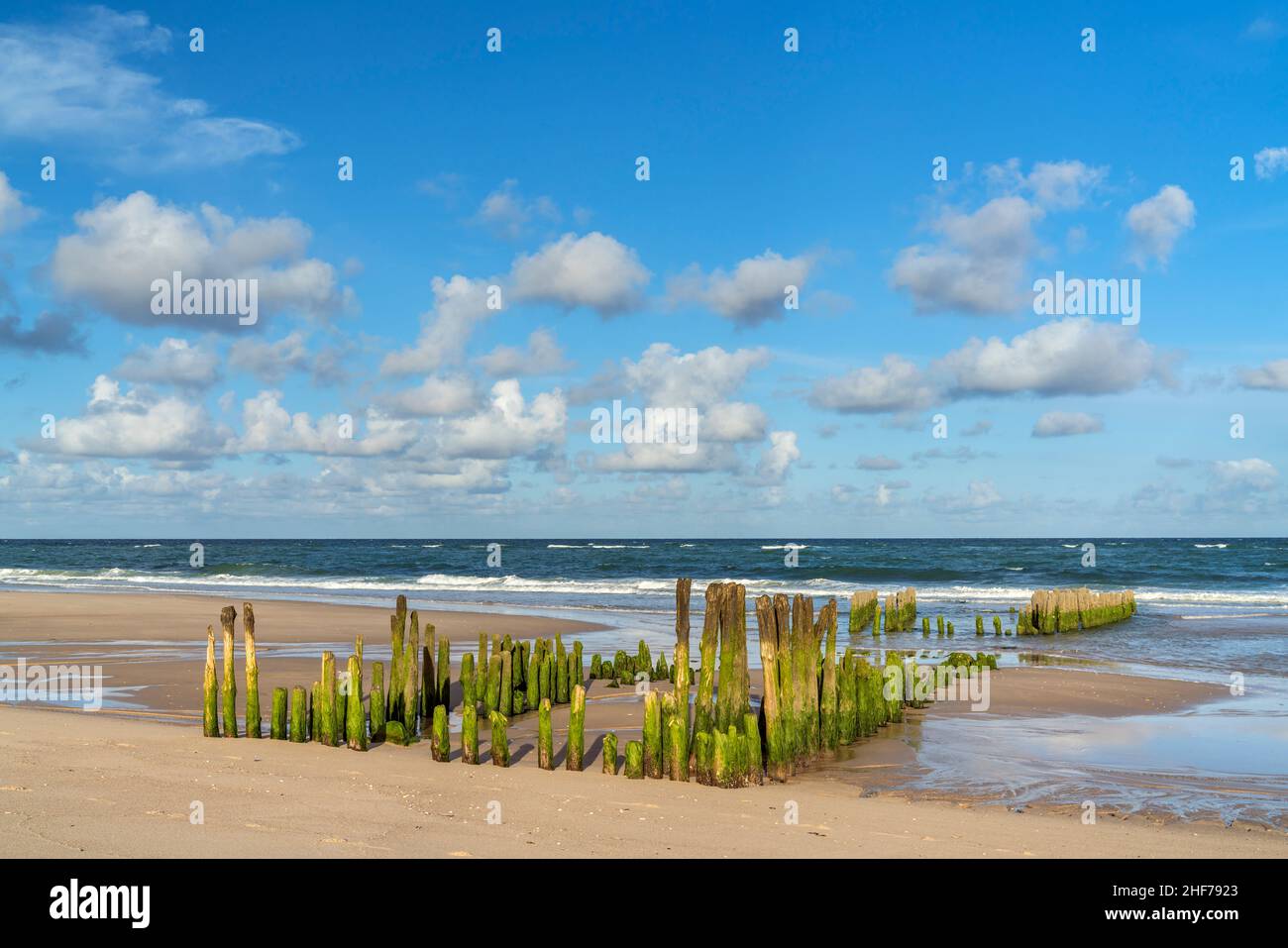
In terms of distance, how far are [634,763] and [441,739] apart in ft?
7.04

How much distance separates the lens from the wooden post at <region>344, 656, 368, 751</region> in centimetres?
1148

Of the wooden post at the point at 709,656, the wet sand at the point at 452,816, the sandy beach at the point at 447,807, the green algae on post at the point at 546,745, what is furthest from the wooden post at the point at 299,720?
the wooden post at the point at 709,656

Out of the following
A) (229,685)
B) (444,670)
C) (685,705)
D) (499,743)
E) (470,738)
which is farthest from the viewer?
(444,670)

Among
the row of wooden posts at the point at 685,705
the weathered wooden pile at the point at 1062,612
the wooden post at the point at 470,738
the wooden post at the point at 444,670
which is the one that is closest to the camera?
the row of wooden posts at the point at 685,705

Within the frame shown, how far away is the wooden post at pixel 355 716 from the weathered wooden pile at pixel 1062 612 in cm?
2271

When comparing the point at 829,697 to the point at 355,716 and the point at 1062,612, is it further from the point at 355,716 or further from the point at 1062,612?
the point at 1062,612

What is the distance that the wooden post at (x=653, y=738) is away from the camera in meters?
10.3

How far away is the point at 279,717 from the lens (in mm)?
11664

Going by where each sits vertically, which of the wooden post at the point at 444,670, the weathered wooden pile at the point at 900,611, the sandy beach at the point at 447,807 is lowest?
the weathered wooden pile at the point at 900,611

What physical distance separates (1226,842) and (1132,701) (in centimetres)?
926

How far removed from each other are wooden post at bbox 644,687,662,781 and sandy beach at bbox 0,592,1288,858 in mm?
197

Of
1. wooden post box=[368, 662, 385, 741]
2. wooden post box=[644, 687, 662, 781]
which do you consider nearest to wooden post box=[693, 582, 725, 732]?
wooden post box=[644, 687, 662, 781]

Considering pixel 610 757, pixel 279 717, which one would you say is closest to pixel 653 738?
pixel 610 757

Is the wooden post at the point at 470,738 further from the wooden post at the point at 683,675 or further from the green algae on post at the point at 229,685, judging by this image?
the green algae on post at the point at 229,685
